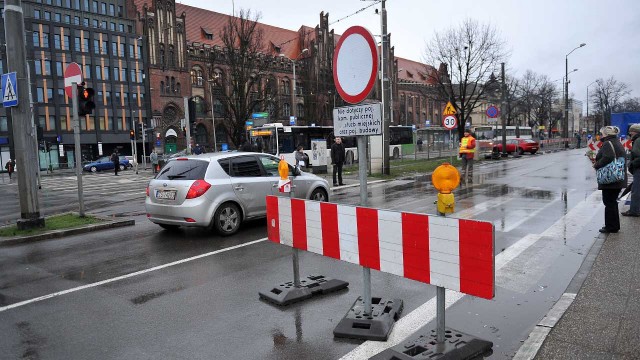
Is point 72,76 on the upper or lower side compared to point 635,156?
upper

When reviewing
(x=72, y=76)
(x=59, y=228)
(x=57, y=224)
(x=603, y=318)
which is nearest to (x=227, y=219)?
(x=59, y=228)

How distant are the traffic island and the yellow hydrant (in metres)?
8.47

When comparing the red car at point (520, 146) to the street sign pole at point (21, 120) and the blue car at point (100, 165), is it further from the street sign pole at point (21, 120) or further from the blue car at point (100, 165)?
the blue car at point (100, 165)

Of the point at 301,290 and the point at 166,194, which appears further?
the point at 166,194

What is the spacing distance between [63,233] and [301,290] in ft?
21.3

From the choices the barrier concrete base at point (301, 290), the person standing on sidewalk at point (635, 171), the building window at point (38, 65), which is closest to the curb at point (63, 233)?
the barrier concrete base at point (301, 290)

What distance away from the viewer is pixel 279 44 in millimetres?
73000

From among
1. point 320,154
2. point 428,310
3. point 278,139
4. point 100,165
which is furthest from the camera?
point 100,165

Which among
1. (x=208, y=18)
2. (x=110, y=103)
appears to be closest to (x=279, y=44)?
(x=208, y=18)

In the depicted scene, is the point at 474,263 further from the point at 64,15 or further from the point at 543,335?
the point at 64,15

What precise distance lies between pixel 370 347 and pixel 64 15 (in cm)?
6700

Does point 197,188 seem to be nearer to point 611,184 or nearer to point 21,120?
point 21,120

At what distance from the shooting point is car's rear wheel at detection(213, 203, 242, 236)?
8.57 m

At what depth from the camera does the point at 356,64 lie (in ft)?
14.1
